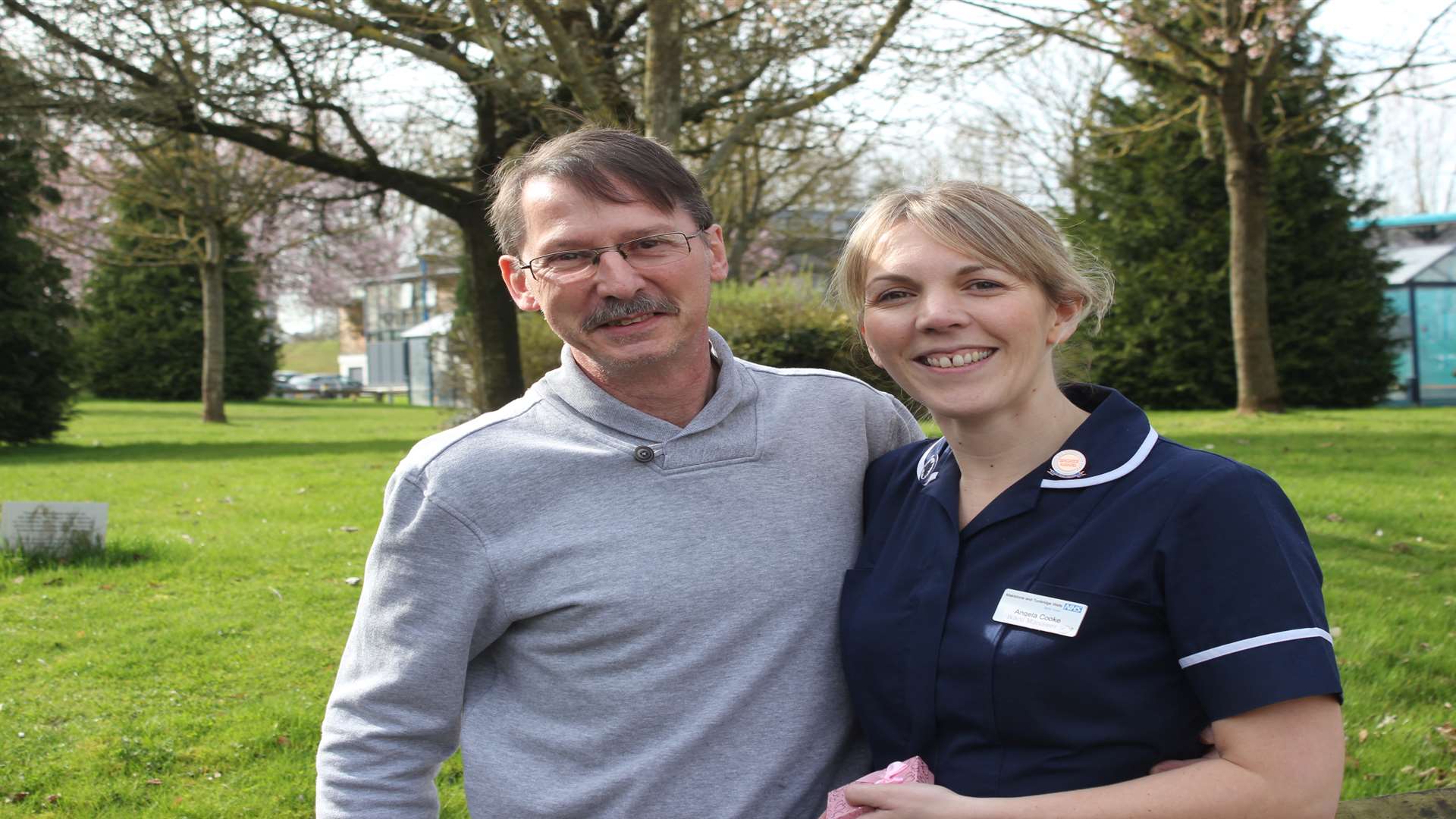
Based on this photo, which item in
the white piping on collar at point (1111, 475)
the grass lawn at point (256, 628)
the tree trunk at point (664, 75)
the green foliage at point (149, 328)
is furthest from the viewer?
the green foliage at point (149, 328)

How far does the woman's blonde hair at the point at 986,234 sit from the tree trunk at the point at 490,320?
12867 millimetres

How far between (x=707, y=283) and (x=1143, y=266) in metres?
20.0

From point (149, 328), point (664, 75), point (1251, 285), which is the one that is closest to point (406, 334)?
point (149, 328)

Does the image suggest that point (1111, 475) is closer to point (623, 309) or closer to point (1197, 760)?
point (1197, 760)

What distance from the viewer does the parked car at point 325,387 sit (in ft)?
161

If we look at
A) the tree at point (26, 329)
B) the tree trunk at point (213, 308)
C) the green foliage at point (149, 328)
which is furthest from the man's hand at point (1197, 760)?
the green foliage at point (149, 328)

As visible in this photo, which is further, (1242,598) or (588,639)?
(588,639)

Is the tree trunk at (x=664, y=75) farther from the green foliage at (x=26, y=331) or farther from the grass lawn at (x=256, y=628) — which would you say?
the green foliage at (x=26, y=331)

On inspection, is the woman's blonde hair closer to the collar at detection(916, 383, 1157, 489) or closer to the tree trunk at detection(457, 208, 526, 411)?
the collar at detection(916, 383, 1157, 489)

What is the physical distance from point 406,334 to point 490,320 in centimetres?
3487

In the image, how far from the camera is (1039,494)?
207 cm

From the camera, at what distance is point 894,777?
2012 mm

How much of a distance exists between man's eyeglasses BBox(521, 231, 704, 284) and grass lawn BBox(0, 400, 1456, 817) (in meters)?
2.50

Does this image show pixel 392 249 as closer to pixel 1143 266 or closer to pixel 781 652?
pixel 1143 266
